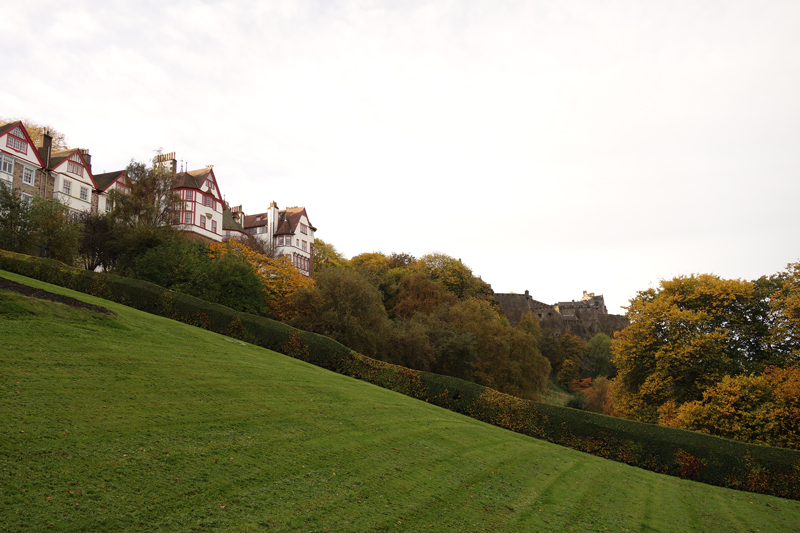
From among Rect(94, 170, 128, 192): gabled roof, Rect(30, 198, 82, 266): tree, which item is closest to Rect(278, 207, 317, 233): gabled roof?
Rect(94, 170, 128, 192): gabled roof

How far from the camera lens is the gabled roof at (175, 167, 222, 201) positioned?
163 feet

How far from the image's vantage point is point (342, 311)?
30656 millimetres

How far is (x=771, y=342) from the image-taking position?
25.7m

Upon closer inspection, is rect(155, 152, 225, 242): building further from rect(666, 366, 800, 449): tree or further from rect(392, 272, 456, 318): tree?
rect(666, 366, 800, 449): tree

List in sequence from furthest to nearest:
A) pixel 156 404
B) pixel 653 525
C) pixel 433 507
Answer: pixel 653 525 → pixel 156 404 → pixel 433 507

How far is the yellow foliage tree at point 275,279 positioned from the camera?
35.2 meters

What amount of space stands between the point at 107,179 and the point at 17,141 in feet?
34.4

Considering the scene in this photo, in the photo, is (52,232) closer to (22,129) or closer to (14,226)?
(14,226)

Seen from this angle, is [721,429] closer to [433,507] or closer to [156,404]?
[433,507]

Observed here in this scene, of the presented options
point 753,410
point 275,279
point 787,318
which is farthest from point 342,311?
point 787,318

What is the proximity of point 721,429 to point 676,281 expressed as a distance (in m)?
10.4

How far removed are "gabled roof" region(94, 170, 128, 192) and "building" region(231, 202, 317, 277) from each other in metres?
17.5

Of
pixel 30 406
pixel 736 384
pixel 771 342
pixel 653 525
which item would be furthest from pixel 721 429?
pixel 30 406

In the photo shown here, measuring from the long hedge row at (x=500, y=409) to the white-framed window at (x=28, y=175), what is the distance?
62.4 ft
